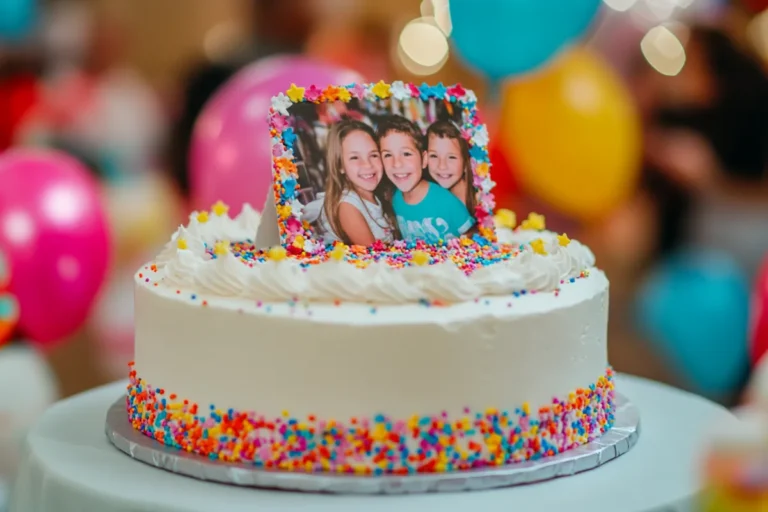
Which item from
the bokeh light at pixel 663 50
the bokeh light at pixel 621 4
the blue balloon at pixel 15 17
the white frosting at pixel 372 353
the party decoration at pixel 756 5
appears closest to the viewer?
the white frosting at pixel 372 353

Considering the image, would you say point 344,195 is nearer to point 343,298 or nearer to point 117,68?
point 343,298

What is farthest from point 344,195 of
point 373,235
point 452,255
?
point 452,255

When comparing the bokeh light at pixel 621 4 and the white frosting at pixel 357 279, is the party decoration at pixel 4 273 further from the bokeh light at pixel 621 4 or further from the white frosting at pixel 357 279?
the bokeh light at pixel 621 4

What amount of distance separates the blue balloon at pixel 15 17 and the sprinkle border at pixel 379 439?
15.8ft

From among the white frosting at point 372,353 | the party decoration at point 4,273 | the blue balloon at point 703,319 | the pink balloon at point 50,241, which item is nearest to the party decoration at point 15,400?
the pink balloon at point 50,241

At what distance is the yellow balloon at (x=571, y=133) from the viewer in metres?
4.51

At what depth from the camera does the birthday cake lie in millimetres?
2201

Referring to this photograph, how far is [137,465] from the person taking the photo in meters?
2.37

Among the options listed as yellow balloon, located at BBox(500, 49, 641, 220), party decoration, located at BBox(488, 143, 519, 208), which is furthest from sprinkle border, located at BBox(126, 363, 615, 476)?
party decoration, located at BBox(488, 143, 519, 208)

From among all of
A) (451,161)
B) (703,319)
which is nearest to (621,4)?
(703,319)

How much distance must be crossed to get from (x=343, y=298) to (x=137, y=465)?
24.3 inches

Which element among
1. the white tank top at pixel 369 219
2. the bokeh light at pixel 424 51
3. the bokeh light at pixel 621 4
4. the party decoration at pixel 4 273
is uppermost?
the bokeh light at pixel 621 4

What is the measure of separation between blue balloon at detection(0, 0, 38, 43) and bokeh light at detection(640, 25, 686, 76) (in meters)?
3.83

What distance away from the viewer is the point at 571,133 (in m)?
4.50
